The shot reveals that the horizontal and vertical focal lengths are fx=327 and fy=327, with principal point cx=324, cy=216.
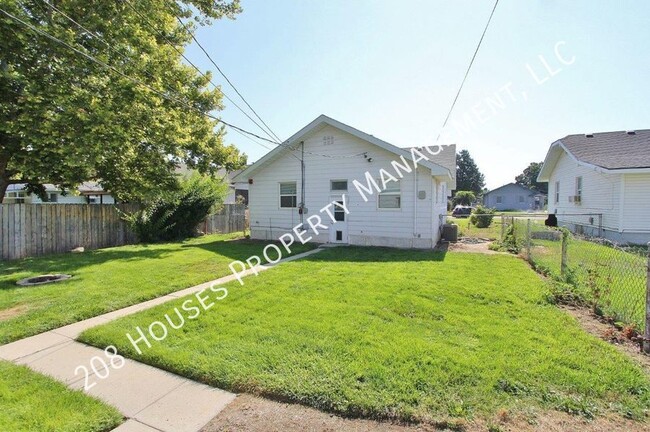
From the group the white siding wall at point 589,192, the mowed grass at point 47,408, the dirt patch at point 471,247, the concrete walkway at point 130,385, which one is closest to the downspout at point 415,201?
the dirt patch at point 471,247

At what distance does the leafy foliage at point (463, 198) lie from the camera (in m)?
53.4

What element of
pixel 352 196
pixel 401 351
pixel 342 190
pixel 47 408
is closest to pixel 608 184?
pixel 352 196

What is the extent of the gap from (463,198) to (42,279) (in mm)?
55431

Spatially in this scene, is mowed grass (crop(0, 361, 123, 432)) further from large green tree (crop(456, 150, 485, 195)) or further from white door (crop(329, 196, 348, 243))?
large green tree (crop(456, 150, 485, 195))

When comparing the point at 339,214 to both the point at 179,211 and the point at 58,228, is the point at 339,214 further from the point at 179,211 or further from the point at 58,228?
the point at 58,228

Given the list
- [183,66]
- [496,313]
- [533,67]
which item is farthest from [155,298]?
[183,66]

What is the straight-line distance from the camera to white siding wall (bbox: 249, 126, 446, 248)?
480 inches

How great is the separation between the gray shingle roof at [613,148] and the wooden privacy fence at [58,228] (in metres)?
20.3

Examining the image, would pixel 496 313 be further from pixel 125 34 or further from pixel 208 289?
pixel 125 34

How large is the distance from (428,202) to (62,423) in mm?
11246

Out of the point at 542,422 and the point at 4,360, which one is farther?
the point at 4,360

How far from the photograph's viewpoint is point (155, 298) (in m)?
6.26

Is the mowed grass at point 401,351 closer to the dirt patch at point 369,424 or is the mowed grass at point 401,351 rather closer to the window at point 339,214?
the dirt patch at point 369,424

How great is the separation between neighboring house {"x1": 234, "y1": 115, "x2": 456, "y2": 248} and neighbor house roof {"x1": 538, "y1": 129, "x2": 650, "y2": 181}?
262 inches
